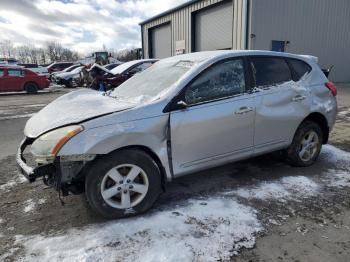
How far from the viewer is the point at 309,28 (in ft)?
58.7

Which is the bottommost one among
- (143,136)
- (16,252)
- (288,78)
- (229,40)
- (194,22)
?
(16,252)

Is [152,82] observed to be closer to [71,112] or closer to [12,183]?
[71,112]

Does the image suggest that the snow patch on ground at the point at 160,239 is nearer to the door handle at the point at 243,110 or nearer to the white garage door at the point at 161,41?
the door handle at the point at 243,110

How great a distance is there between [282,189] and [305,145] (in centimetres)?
104

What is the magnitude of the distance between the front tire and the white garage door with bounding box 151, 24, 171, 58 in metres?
21.3

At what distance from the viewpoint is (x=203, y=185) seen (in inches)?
159

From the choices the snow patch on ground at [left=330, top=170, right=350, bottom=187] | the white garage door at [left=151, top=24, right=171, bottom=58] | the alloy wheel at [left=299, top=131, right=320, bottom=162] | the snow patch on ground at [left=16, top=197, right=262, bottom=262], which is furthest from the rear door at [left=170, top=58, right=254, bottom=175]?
the white garage door at [left=151, top=24, right=171, bottom=58]

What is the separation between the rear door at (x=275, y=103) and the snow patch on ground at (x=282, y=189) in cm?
46

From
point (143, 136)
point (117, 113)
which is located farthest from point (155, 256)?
point (117, 113)

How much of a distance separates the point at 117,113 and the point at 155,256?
1.35 m

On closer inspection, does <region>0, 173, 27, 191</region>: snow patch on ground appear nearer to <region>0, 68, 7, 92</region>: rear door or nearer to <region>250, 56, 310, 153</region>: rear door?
<region>250, 56, 310, 153</region>: rear door

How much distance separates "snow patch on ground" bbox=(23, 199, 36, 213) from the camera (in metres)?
3.48

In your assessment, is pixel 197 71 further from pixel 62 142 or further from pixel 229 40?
pixel 229 40

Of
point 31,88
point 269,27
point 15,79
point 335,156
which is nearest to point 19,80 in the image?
point 15,79
